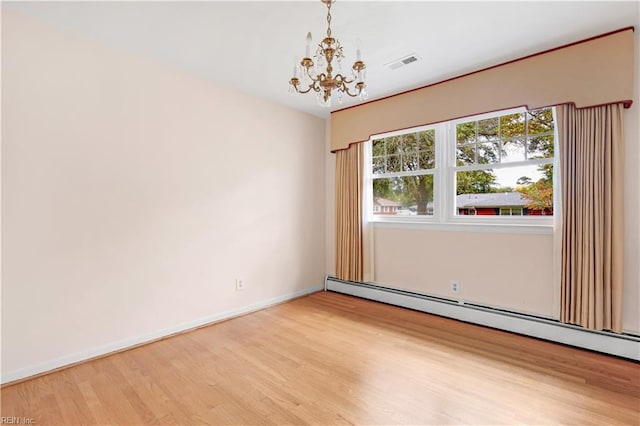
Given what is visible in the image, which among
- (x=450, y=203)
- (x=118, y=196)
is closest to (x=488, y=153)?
(x=450, y=203)

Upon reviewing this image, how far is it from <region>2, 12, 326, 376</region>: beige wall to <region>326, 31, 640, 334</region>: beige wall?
5.33 ft

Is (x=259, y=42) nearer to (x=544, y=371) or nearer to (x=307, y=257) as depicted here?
(x=307, y=257)

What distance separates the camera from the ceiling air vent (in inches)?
108

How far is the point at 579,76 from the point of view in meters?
2.49

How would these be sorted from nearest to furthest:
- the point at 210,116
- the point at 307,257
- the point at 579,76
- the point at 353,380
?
1. the point at 353,380
2. the point at 579,76
3. the point at 210,116
4. the point at 307,257

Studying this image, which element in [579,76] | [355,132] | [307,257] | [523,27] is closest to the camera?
[523,27]

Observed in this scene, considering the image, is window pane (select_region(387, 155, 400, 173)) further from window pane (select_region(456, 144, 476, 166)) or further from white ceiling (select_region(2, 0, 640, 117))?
white ceiling (select_region(2, 0, 640, 117))

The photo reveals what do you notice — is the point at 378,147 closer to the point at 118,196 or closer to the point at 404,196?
the point at 404,196

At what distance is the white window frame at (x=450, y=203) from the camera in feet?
9.40

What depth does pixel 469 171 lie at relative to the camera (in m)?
3.33

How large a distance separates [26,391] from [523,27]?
4.33 meters

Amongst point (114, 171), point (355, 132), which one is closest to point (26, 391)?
point (114, 171)

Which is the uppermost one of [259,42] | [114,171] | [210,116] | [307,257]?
[259,42]

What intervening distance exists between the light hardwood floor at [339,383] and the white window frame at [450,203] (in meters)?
1.04
